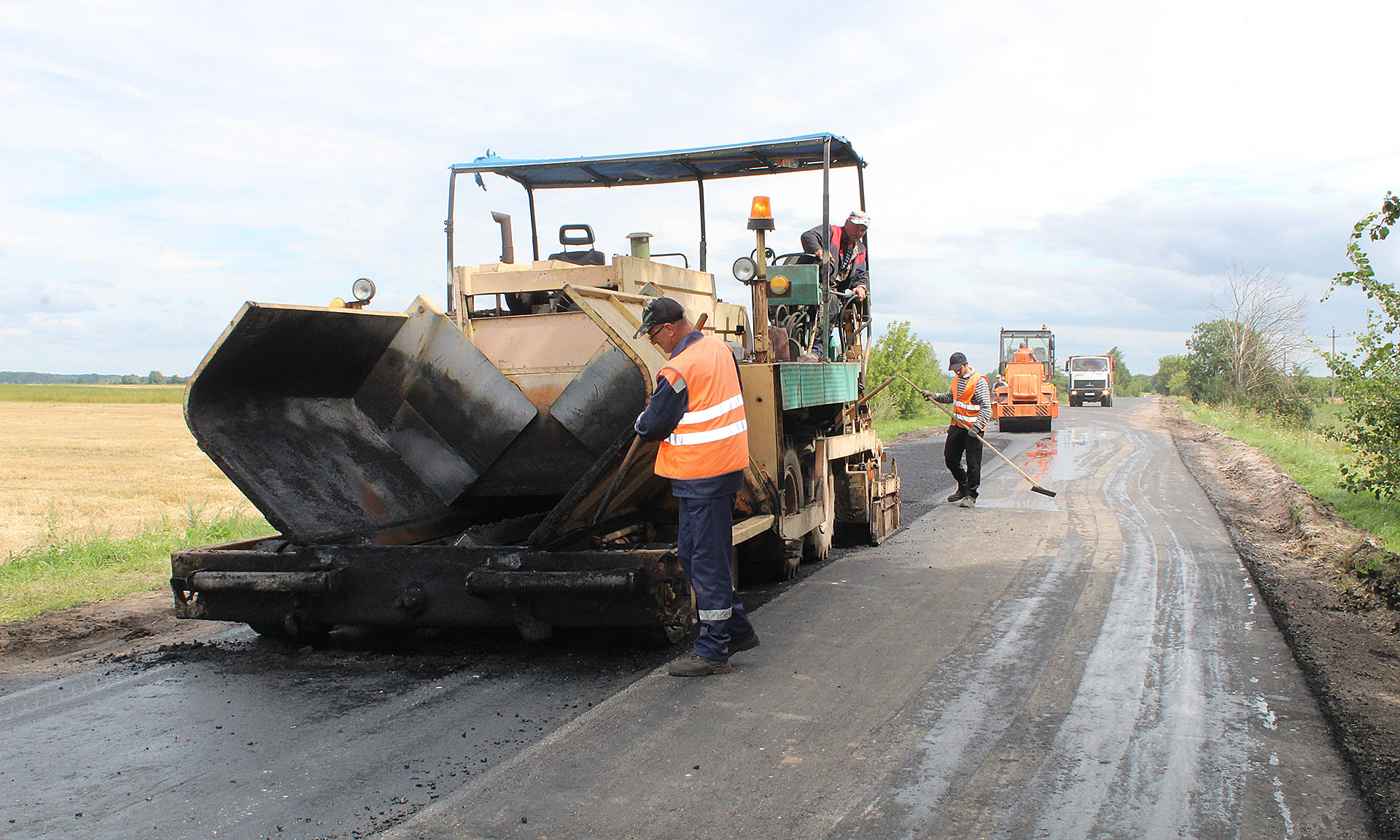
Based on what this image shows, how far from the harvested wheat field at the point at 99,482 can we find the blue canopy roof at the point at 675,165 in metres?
5.03

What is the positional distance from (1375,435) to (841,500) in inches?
220

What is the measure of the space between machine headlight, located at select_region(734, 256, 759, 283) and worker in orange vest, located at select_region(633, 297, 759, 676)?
173 centimetres

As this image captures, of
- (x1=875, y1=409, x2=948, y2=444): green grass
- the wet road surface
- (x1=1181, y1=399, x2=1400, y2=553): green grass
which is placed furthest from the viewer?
(x1=875, y1=409, x2=948, y2=444): green grass

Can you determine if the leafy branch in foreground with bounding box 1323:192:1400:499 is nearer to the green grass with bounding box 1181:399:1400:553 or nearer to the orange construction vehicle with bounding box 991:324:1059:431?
the green grass with bounding box 1181:399:1400:553

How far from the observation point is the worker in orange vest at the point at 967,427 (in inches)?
431

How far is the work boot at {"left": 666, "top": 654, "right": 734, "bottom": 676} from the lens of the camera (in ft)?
14.9

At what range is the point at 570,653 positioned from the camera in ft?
16.3

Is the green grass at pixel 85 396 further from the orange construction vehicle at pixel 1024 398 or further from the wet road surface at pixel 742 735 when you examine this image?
the wet road surface at pixel 742 735

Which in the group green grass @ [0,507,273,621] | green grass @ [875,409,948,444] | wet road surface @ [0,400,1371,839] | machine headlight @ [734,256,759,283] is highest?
machine headlight @ [734,256,759,283]

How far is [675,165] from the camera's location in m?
7.66

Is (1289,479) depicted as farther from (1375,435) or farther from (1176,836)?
(1176,836)

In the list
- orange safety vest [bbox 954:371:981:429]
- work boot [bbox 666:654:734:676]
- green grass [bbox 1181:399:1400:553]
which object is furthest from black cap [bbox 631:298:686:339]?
orange safety vest [bbox 954:371:981:429]

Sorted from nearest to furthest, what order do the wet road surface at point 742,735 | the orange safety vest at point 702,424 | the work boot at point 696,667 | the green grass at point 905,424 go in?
1. the wet road surface at point 742,735
2. the work boot at point 696,667
3. the orange safety vest at point 702,424
4. the green grass at point 905,424

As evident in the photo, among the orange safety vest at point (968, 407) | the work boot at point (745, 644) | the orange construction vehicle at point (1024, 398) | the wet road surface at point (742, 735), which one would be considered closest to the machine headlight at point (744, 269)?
the wet road surface at point (742, 735)
